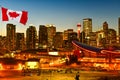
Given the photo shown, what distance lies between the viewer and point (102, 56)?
389ft

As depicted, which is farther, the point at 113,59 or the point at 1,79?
the point at 113,59

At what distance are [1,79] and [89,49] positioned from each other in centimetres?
7735

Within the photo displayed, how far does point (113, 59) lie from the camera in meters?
109

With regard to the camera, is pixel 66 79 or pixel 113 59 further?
pixel 113 59

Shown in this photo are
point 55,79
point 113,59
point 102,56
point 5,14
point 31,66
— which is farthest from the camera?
point 102,56

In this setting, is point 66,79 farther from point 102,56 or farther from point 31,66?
point 102,56

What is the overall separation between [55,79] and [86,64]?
211 ft

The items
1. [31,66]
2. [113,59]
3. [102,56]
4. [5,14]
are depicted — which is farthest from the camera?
[102,56]

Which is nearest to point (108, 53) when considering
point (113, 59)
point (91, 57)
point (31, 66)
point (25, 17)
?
point (113, 59)

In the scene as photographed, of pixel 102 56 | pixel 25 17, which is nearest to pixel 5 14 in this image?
pixel 25 17

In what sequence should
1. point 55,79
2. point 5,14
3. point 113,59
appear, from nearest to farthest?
point 5,14
point 55,79
point 113,59

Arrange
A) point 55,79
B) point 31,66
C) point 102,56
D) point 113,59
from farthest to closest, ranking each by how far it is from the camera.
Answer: point 102,56
point 113,59
point 31,66
point 55,79

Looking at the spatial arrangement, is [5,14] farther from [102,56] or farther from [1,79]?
A: [102,56]

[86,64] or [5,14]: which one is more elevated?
[5,14]
